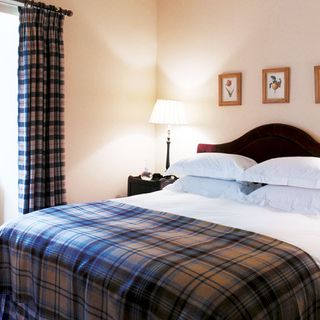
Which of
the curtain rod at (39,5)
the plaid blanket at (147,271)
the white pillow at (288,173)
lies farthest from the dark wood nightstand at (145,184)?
the curtain rod at (39,5)

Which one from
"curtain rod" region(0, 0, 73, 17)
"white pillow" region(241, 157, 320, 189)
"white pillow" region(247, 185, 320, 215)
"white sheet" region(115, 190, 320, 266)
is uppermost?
"curtain rod" region(0, 0, 73, 17)

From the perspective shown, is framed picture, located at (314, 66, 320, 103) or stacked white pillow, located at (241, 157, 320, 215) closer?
stacked white pillow, located at (241, 157, 320, 215)

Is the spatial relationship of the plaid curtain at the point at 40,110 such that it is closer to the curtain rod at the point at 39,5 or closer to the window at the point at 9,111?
the curtain rod at the point at 39,5

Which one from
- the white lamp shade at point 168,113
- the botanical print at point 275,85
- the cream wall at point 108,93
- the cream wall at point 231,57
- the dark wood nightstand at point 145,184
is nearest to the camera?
the cream wall at point 231,57

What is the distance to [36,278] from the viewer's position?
1902 millimetres

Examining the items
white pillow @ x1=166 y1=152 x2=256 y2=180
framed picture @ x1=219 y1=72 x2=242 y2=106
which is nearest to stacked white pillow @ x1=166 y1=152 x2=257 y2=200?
white pillow @ x1=166 y1=152 x2=256 y2=180

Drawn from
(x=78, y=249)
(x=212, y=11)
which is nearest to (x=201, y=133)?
(x=212, y=11)

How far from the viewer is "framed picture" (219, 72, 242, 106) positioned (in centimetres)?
344

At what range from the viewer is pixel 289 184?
2568 mm

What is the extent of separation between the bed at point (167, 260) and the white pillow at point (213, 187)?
142mm

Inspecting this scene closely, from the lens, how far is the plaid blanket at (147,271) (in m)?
1.36

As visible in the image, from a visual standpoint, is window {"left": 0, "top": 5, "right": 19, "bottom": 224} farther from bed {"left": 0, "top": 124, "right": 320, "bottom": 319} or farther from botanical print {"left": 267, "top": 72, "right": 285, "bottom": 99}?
botanical print {"left": 267, "top": 72, "right": 285, "bottom": 99}

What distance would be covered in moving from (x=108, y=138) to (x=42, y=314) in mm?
2043

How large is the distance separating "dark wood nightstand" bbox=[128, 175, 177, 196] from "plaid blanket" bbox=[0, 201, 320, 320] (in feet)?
4.03
